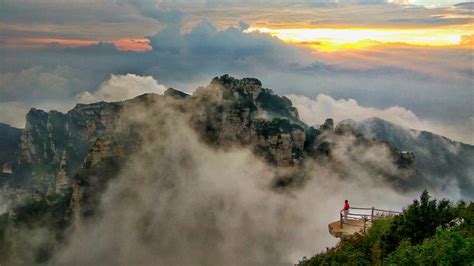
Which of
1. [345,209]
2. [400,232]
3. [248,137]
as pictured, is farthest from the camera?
[248,137]

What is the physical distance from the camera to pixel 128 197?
181 meters

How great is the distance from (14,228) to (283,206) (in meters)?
95.5

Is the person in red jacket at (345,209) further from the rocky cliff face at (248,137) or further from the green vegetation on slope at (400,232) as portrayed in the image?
the rocky cliff face at (248,137)

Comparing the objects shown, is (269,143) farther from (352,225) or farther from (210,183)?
(352,225)

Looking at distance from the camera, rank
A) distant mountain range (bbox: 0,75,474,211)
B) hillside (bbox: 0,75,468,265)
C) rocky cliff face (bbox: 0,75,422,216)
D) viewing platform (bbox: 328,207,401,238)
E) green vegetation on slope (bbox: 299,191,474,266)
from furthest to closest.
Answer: rocky cliff face (bbox: 0,75,422,216) → distant mountain range (bbox: 0,75,474,211) → hillside (bbox: 0,75,468,265) → viewing platform (bbox: 328,207,401,238) → green vegetation on slope (bbox: 299,191,474,266)

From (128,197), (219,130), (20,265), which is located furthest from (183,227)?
(20,265)

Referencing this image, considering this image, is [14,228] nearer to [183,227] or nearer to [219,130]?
[183,227]

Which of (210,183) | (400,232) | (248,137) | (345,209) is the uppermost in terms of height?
(400,232)

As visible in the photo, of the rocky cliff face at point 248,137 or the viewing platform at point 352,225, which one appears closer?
the viewing platform at point 352,225

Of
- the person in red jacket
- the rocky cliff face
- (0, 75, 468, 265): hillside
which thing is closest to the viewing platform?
the person in red jacket

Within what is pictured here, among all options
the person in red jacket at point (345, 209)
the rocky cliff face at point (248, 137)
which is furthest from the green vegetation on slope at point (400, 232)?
the rocky cliff face at point (248, 137)

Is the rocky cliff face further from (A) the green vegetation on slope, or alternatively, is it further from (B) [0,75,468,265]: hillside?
(A) the green vegetation on slope

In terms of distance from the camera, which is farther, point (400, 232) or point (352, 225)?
point (352, 225)

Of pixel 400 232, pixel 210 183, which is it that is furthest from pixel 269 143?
pixel 400 232
